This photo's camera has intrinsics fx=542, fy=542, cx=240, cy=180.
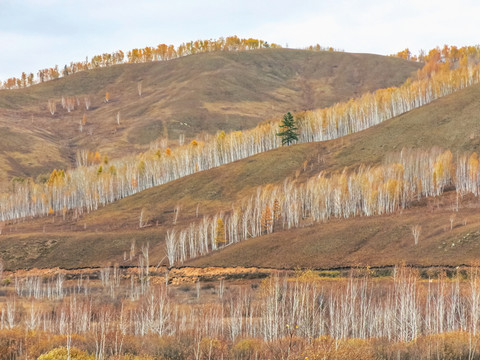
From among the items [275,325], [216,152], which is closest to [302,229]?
[275,325]

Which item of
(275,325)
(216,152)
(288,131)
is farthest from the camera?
(216,152)

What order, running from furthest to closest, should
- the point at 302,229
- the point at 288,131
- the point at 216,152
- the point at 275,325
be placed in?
the point at 216,152 → the point at 288,131 → the point at 302,229 → the point at 275,325

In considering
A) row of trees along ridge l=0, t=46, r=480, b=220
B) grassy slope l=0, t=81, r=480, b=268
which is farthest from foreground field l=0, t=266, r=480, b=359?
row of trees along ridge l=0, t=46, r=480, b=220

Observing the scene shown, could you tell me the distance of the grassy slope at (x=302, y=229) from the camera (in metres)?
94.6

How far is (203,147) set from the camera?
197375 mm

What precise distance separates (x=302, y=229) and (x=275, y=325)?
66.2 meters

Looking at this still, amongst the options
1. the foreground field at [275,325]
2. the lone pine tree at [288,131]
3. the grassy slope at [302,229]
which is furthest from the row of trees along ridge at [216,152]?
the foreground field at [275,325]

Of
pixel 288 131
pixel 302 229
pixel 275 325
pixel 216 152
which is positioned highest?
pixel 288 131

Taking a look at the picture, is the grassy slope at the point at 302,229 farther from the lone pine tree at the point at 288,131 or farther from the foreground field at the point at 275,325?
the lone pine tree at the point at 288,131

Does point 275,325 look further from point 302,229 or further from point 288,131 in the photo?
point 288,131

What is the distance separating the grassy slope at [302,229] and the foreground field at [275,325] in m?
8.85

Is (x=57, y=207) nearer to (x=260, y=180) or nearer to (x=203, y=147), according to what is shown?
(x=203, y=147)

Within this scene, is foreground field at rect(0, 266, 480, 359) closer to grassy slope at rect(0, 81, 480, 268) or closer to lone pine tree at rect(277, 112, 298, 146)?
grassy slope at rect(0, 81, 480, 268)

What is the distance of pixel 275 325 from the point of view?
165 ft
